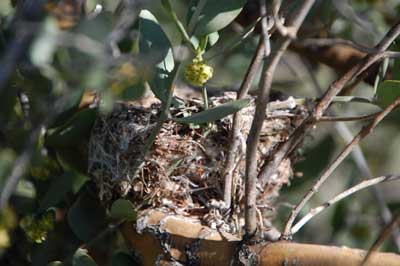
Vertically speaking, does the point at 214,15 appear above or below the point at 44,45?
above

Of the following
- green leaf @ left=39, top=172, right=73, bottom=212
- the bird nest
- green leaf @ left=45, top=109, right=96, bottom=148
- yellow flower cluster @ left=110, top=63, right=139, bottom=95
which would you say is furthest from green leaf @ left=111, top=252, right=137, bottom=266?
yellow flower cluster @ left=110, top=63, right=139, bottom=95

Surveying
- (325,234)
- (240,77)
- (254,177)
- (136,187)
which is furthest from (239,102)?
(325,234)

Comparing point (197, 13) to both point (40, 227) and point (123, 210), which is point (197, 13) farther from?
point (40, 227)

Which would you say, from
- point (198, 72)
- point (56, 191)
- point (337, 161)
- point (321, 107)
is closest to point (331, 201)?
point (337, 161)

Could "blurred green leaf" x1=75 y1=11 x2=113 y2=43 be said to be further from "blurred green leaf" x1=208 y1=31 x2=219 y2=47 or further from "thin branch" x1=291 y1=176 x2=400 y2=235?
"thin branch" x1=291 y1=176 x2=400 y2=235

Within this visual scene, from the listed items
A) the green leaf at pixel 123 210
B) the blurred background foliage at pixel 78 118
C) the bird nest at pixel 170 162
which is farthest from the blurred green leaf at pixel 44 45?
the bird nest at pixel 170 162

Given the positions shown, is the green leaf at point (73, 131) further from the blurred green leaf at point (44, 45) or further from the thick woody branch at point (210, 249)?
the blurred green leaf at point (44, 45)

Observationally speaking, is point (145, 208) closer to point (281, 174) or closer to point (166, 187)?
point (166, 187)
